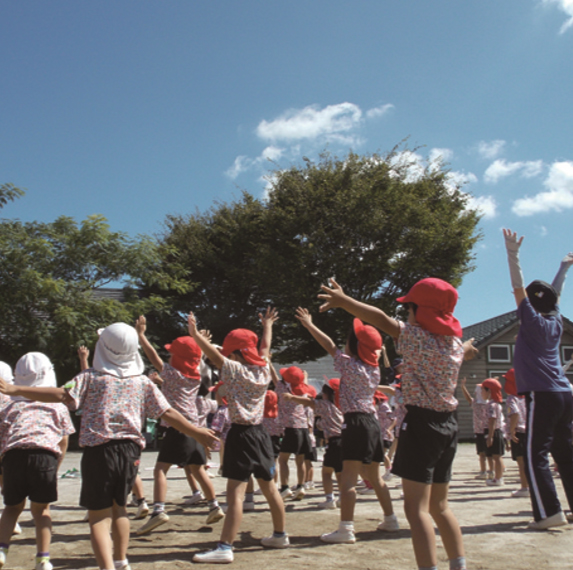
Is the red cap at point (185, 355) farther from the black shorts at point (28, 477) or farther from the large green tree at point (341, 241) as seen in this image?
the large green tree at point (341, 241)

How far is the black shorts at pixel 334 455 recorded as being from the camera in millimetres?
7070

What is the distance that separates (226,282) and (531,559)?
21.1 m

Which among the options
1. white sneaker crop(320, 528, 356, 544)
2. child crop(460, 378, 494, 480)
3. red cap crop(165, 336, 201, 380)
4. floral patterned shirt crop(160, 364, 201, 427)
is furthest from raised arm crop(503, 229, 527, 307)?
child crop(460, 378, 494, 480)

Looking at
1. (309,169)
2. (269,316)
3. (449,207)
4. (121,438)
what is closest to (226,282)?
(309,169)

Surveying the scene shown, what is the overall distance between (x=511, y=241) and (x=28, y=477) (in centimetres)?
442

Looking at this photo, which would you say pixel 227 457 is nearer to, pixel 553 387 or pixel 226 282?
pixel 553 387

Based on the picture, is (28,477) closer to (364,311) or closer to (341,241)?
(364,311)

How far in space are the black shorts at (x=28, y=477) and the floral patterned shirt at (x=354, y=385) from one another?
2.81m

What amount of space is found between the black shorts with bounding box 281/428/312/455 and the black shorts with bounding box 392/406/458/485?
4971 mm

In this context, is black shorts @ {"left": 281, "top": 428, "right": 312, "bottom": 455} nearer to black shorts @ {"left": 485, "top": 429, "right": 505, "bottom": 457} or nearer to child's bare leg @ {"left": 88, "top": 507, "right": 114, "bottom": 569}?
black shorts @ {"left": 485, "top": 429, "right": 505, "bottom": 457}

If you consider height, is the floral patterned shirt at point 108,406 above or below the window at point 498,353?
below

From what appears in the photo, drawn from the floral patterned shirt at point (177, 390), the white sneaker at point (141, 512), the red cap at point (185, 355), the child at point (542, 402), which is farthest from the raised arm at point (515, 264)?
the white sneaker at point (141, 512)

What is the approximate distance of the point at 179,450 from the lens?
6.31 meters

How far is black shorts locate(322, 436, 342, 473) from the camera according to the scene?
7.07 meters
